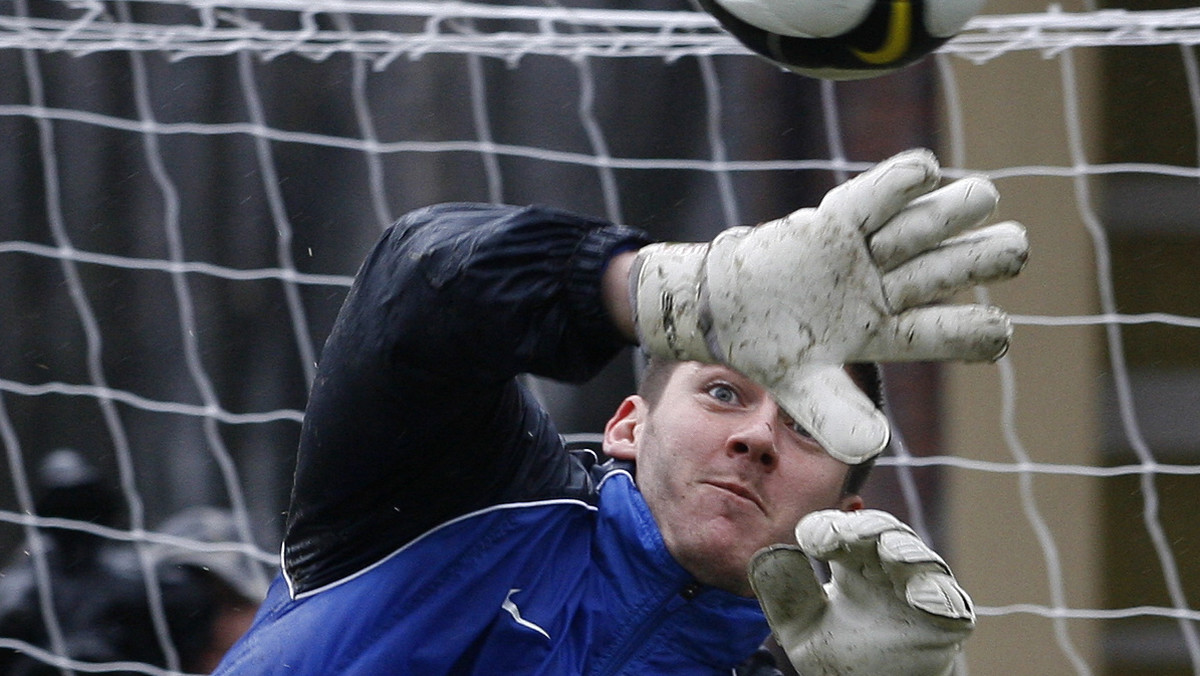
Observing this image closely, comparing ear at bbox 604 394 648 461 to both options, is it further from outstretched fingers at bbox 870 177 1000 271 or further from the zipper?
outstretched fingers at bbox 870 177 1000 271

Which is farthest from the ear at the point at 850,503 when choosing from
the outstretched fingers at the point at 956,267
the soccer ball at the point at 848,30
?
the outstretched fingers at the point at 956,267

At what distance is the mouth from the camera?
2.06m

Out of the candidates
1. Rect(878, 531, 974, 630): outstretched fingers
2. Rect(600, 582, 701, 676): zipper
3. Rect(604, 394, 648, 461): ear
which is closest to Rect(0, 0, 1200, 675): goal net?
Rect(604, 394, 648, 461): ear

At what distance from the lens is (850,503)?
2271 millimetres

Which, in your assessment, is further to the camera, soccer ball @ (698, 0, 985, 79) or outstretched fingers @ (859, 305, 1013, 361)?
soccer ball @ (698, 0, 985, 79)

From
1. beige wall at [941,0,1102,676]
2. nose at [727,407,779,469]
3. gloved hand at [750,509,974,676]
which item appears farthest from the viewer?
beige wall at [941,0,1102,676]

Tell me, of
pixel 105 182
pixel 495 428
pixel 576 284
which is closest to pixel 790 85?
pixel 105 182

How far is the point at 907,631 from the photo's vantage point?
1811 millimetres

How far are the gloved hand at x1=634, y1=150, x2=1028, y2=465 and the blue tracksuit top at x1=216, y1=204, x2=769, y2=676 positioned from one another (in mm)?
165

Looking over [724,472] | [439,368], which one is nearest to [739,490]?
[724,472]

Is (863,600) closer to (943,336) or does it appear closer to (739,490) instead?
(739,490)

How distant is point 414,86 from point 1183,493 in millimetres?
2275

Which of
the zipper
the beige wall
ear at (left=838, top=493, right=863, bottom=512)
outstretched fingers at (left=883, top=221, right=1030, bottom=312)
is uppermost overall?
outstretched fingers at (left=883, top=221, right=1030, bottom=312)

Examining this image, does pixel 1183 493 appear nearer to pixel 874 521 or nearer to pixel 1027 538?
pixel 1027 538
